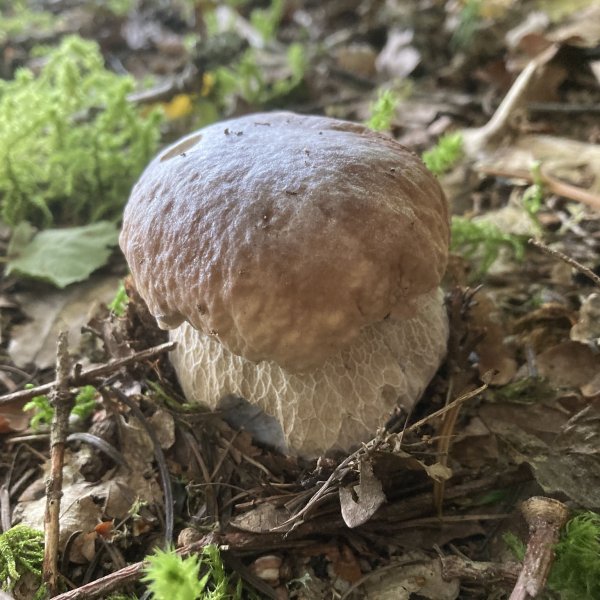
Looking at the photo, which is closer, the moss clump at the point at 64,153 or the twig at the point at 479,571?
the twig at the point at 479,571

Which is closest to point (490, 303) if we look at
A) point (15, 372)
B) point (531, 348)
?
point (531, 348)

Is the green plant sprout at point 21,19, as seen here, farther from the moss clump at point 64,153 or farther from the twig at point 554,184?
the twig at point 554,184

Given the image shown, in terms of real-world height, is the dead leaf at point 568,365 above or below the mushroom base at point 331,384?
below

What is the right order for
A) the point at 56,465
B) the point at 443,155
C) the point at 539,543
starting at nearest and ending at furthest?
the point at 539,543 → the point at 56,465 → the point at 443,155

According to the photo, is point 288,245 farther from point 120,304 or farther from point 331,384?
point 120,304

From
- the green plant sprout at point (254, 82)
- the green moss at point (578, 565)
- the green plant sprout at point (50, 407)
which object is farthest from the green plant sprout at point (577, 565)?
the green plant sprout at point (254, 82)

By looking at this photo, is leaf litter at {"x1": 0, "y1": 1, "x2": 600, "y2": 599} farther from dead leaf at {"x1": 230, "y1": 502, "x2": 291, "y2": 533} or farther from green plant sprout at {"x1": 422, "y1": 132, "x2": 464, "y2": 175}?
green plant sprout at {"x1": 422, "y1": 132, "x2": 464, "y2": 175}

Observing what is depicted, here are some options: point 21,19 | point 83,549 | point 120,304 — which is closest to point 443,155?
point 120,304
